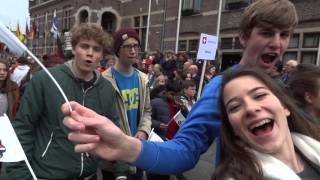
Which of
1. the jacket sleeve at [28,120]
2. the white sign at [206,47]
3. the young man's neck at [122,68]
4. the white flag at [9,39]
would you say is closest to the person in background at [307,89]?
the young man's neck at [122,68]

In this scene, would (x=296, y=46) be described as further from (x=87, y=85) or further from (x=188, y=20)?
(x=87, y=85)

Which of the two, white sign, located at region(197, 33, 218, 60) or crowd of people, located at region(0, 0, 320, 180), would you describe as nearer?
crowd of people, located at region(0, 0, 320, 180)

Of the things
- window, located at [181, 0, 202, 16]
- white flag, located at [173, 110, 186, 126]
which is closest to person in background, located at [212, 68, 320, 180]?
white flag, located at [173, 110, 186, 126]

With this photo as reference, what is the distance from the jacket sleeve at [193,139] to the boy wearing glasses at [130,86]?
72.2 inches

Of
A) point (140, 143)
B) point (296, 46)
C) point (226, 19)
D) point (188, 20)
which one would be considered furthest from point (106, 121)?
point (188, 20)

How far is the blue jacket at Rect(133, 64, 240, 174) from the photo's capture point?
1.64 meters

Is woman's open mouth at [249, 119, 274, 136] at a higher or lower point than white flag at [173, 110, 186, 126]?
higher

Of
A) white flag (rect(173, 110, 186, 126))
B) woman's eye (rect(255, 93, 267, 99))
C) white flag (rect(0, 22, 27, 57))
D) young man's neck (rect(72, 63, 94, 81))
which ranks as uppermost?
white flag (rect(0, 22, 27, 57))

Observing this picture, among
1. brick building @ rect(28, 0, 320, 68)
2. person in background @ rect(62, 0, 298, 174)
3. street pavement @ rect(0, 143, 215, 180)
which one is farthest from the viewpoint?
brick building @ rect(28, 0, 320, 68)

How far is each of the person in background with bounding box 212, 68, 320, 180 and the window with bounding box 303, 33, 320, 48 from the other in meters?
13.9

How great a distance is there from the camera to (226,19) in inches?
749

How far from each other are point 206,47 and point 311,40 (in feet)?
22.0

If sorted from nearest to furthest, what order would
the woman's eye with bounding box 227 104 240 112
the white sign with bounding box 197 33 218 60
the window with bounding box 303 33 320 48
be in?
the woman's eye with bounding box 227 104 240 112 → the white sign with bounding box 197 33 218 60 → the window with bounding box 303 33 320 48

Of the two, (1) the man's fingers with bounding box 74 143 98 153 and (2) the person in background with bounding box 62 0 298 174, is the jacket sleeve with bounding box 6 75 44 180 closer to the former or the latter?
(2) the person in background with bounding box 62 0 298 174
